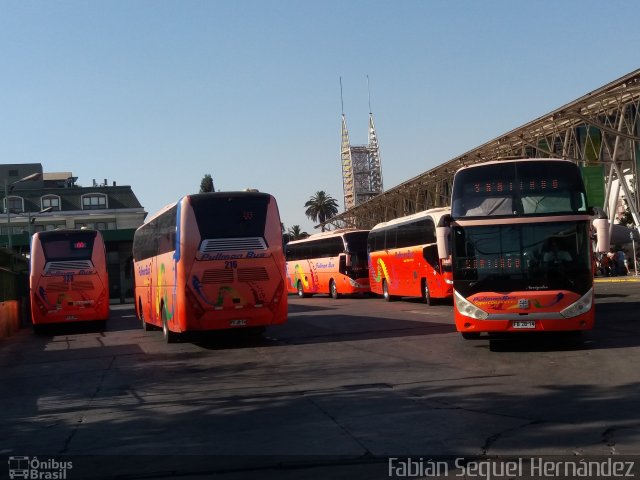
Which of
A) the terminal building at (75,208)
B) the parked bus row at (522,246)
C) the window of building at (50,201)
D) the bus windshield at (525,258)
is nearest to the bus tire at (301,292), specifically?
the parked bus row at (522,246)

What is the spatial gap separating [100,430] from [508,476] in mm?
4922

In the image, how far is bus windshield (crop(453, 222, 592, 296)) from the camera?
14.3 metres

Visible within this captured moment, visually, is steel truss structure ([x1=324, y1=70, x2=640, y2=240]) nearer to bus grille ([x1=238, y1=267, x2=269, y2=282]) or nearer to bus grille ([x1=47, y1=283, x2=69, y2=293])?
bus grille ([x1=238, y1=267, x2=269, y2=282])

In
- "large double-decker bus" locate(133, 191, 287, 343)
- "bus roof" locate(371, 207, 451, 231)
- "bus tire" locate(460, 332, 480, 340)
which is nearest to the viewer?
"bus tire" locate(460, 332, 480, 340)

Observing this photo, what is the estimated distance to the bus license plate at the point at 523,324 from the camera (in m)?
14.2

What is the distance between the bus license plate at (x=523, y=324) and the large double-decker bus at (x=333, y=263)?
2192 cm

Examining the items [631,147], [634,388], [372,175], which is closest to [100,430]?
[634,388]

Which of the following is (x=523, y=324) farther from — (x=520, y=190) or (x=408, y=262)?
(x=408, y=262)

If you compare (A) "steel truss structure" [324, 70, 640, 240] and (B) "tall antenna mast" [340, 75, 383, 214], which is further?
(B) "tall antenna mast" [340, 75, 383, 214]

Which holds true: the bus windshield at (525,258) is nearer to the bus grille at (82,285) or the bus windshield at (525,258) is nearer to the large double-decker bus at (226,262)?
the large double-decker bus at (226,262)

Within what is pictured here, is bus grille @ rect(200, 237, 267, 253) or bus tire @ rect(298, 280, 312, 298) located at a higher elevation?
bus grille @ rect(200, 237, 267, 253)

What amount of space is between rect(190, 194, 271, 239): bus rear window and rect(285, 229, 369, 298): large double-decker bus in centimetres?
1770

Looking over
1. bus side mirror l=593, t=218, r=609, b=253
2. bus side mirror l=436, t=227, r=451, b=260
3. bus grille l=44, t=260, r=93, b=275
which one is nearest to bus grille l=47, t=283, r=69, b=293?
bus grille l=44, t=260, r=93, b=275

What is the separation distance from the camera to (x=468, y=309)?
1459 cm
